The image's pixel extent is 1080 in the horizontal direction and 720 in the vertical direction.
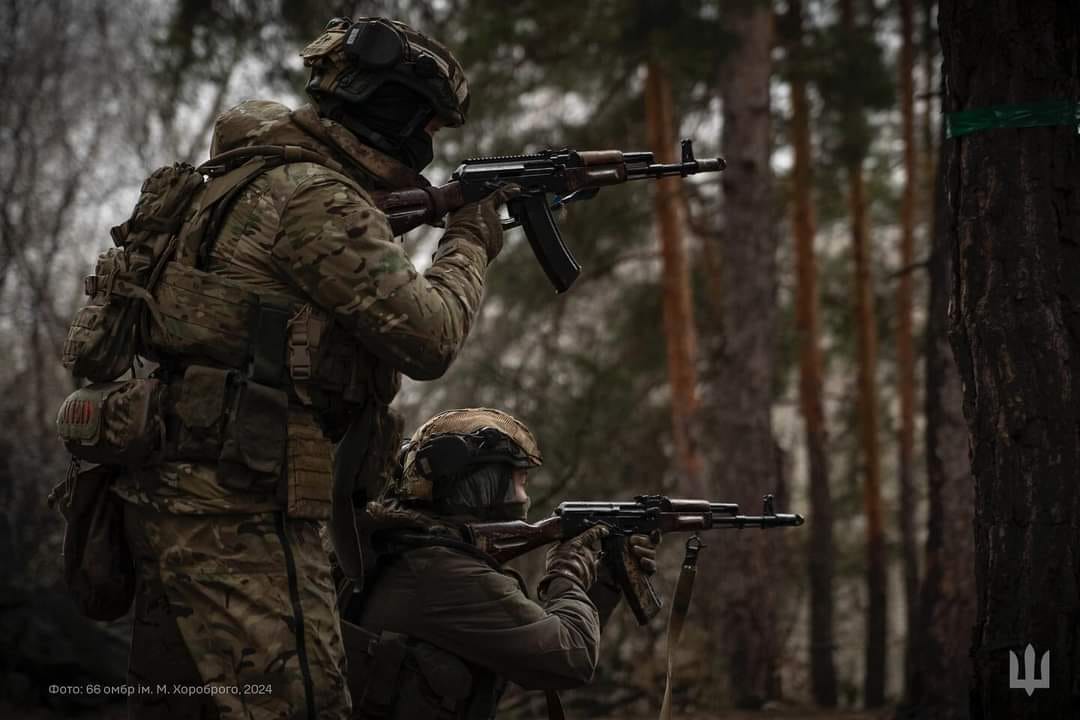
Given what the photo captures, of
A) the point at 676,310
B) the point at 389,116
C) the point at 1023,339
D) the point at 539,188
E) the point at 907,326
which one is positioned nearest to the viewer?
the point at 389,116

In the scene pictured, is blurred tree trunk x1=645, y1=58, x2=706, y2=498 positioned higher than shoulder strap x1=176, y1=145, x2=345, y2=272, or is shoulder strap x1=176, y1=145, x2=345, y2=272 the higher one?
blurred tree trunk x1=645, y1=58, x2=706, y2=498

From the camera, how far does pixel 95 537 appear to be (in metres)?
3.36

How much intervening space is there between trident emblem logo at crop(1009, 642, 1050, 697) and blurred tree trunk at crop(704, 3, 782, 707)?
7271mm

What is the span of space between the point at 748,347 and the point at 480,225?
829 centimetres

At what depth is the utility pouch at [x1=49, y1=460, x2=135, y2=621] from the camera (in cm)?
336

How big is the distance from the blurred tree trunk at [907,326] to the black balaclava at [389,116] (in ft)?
37.6

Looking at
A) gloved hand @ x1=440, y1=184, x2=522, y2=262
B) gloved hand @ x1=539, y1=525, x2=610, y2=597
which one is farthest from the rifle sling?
gloved hand @ x1=440, y1=184, x2=522, y2=262

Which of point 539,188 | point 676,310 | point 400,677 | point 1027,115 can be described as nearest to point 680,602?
point 400,677

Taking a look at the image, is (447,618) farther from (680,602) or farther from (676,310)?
(676,310)

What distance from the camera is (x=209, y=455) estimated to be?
10.6 ft

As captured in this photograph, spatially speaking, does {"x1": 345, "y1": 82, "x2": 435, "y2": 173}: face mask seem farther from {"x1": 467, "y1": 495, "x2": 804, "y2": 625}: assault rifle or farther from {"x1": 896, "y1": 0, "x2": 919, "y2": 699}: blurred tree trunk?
{"x1": 896, "y1": 0, "x2": 919, "y2": 699}: blurred tree trunk

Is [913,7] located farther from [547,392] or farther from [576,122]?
[547,392]

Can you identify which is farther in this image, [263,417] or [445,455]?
[445,455]

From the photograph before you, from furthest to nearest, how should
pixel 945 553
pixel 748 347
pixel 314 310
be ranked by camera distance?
pixel 748 347
pixel 945 553
pixel 314 310
